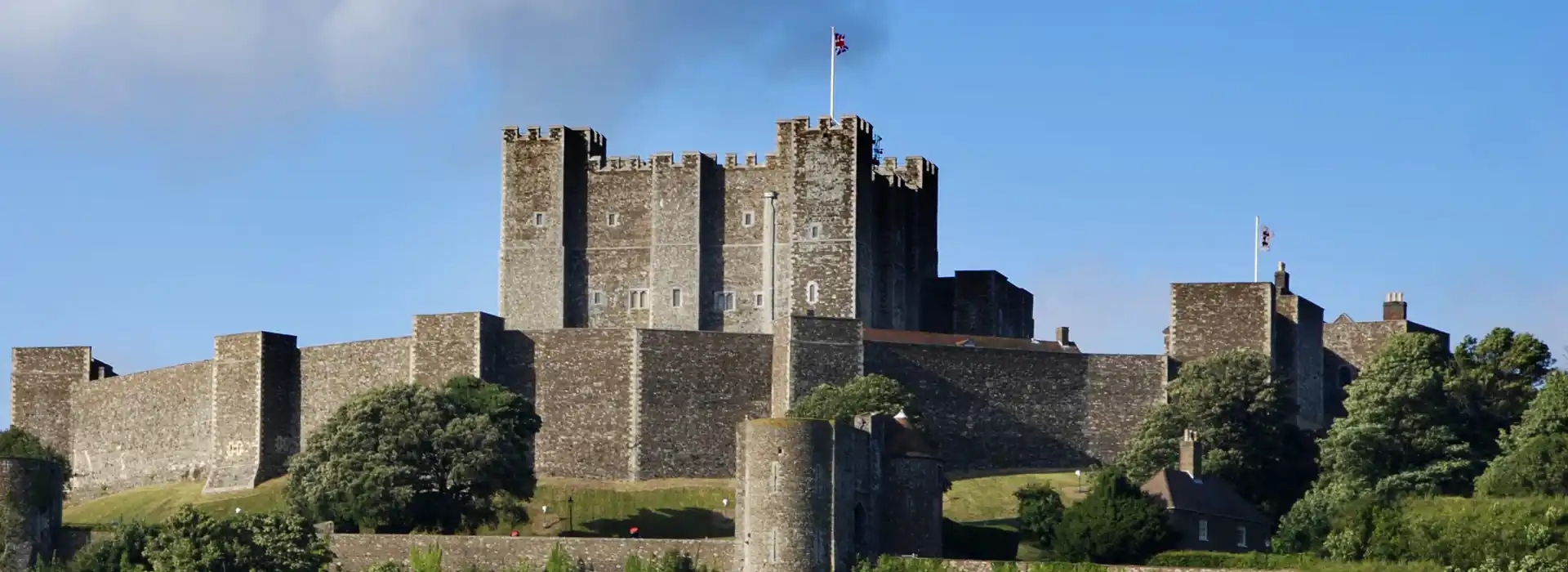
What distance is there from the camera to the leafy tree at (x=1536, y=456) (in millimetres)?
76062

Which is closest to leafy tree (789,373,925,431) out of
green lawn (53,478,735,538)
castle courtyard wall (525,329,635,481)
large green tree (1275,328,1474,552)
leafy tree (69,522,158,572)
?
green lawn (53,478,735,538)

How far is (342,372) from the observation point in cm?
9375

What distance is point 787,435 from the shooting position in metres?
71.3

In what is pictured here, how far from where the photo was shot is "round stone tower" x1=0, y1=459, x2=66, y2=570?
3051 inches

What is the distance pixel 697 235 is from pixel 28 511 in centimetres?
2300

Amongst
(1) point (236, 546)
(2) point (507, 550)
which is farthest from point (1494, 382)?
(1) point (236, 546)

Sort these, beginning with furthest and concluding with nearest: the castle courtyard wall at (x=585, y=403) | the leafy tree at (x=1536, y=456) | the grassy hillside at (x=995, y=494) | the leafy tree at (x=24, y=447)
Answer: the leafy tree at (x=24, y=447)
the castle courtyard wall at (x=585, y=403)
the grassy hillside at (x=995, y=494)
the leafy tree at (x=1536, y=456)

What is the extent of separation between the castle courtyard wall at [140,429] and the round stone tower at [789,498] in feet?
94.6

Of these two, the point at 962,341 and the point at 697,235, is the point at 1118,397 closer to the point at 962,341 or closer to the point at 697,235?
the point at 962,341

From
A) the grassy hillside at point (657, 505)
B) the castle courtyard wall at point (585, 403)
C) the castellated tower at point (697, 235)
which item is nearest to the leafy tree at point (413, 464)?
the grassy hillside at point (657, 505)

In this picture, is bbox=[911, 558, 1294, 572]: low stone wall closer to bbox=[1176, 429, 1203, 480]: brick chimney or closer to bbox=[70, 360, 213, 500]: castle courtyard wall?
bbox=[1176, 429, 1203, 480]: brick chimney

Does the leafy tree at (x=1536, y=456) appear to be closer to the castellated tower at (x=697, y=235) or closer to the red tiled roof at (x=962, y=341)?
the red tiled roof at (x=962, y=341)

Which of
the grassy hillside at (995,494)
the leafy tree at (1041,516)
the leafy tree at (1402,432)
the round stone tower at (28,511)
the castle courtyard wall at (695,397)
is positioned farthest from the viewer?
the castle courtyard wall at (695,397)

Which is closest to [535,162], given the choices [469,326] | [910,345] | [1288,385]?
[469,326]
